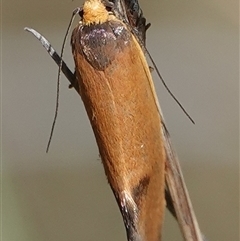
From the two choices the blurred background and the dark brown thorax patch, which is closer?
the dark brown thorax patch

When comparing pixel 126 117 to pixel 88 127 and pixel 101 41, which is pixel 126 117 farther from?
pixel 88 127

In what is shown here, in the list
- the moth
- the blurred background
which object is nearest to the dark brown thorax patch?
the moth

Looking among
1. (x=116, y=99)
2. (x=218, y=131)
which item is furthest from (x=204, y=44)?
(x=116, y=99)

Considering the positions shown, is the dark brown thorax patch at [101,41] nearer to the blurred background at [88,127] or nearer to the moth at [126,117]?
the moth at [126,117]

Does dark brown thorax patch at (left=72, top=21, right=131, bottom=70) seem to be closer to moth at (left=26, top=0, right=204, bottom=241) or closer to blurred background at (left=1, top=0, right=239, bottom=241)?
moth at (left=26, top=0, right=204, bottom=241)

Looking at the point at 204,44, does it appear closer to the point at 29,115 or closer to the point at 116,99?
the point at 29,115
